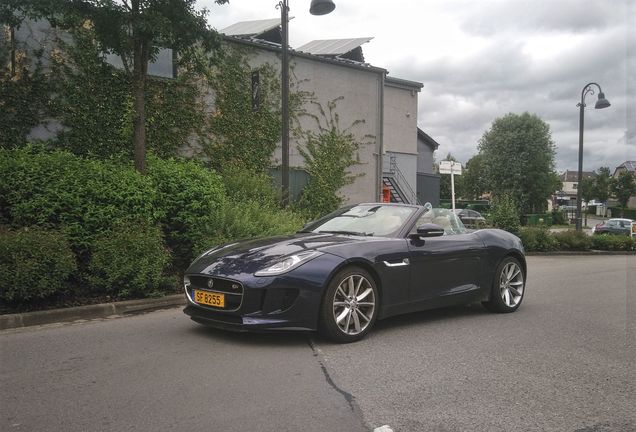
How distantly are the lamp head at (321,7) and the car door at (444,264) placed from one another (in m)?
6.95

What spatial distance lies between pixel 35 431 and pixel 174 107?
42.5 ft

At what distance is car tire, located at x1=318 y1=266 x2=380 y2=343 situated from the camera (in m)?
4.95

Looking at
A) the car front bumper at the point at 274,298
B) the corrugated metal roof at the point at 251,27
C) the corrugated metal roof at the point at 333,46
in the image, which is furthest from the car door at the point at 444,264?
the corrugated metal roof at the point at 333,46

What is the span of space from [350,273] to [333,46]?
1886 cm

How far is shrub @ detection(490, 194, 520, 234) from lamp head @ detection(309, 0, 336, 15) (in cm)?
1169

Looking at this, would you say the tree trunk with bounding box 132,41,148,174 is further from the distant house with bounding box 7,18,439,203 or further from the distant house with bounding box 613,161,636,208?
the distant house with bounding box 613,161,636,208

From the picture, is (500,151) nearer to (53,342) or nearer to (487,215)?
(487,215)

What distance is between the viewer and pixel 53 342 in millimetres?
5273

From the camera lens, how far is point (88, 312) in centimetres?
656

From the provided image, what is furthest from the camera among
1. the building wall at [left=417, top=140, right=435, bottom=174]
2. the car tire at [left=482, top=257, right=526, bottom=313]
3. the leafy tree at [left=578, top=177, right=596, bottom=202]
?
the leafy tree at [left=578, top=177, right=596, bottom=202]

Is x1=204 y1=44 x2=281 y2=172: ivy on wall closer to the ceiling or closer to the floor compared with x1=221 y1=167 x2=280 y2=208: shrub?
closer to the ceiling

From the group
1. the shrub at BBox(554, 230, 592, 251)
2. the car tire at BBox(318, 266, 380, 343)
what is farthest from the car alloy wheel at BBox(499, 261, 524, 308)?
the shrub at BBox(554, 230, 592, 251)

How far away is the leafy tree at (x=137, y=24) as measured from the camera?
8.31 m

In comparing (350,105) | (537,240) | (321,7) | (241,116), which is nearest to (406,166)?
(350,105)
